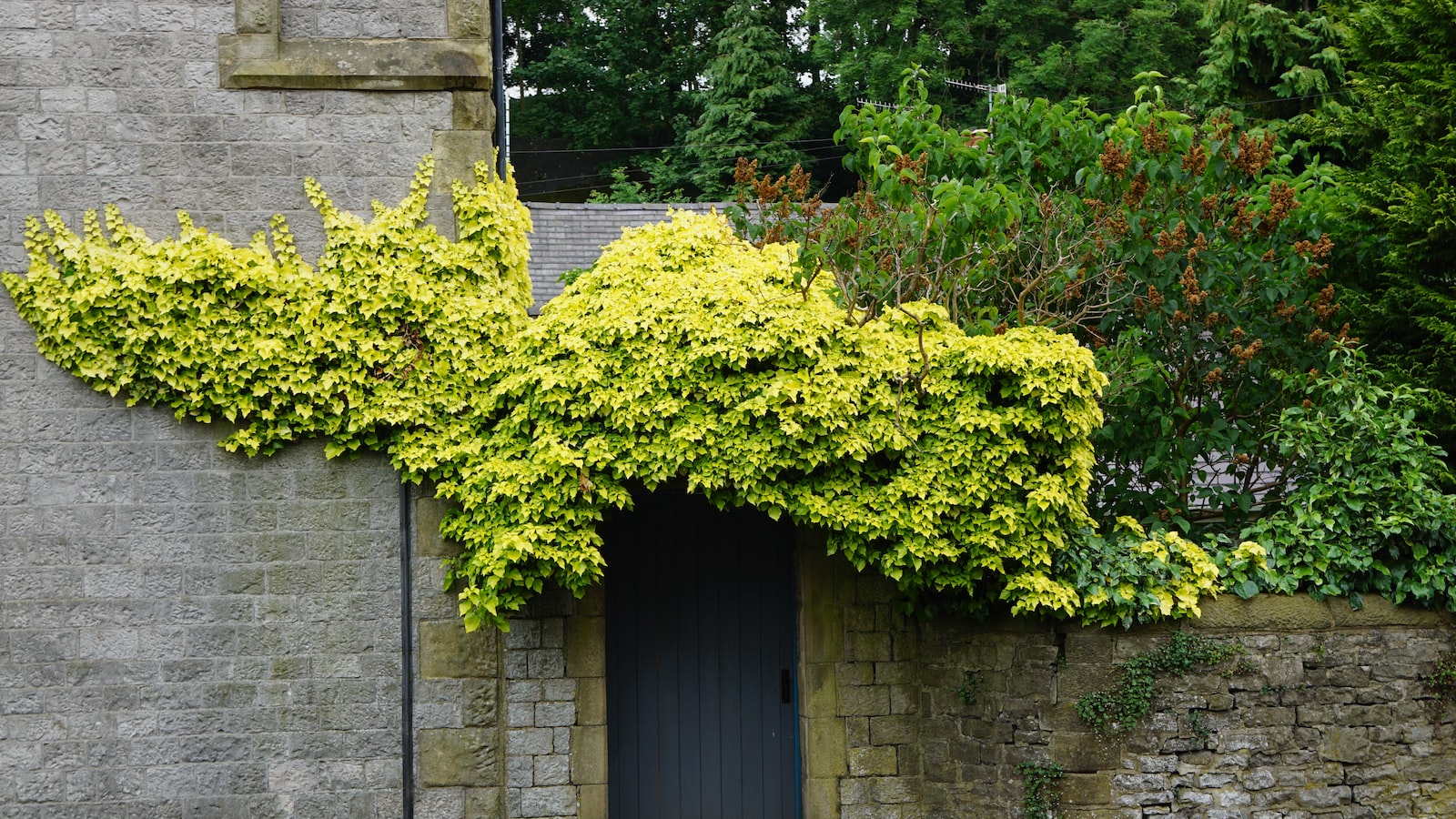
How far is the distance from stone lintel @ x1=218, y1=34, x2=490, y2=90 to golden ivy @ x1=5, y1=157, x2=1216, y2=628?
0.48 m

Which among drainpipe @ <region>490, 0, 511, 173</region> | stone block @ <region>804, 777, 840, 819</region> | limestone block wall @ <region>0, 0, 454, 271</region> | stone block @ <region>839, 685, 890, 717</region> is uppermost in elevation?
drainpipe @ <region>490, 0, 511, 173</region>

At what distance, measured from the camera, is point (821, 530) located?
22.1ft

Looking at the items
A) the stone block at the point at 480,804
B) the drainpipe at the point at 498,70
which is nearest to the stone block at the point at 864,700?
the stone block at the point at 480,804

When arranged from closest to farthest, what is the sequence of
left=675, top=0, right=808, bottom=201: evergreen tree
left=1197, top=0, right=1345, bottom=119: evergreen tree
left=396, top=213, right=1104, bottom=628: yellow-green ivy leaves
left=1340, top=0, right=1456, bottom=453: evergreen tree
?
left=396, top=213, right=1104, bottom=628: yellow-green ivy leaves → left=1340, top=0, right=1456, bottom=453: evergreen tree → left=1197, top=0, right=1345, bottom=119: evergreen tree → left=675, top=0, right=808, bottom=201: evergreen tree

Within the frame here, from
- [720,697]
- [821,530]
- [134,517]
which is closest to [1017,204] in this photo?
[821,530]

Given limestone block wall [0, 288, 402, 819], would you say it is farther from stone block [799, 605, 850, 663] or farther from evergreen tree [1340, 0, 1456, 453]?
evergreen tree [1340, 0, 1456, 453]

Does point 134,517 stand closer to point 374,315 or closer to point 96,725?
point 96,725

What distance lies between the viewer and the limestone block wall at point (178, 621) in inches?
234

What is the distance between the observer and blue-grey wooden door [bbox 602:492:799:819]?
6938 mm

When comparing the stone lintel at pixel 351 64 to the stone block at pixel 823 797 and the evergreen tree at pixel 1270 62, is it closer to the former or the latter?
the stone block at pixel 823 797

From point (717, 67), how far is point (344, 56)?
59.0 ft

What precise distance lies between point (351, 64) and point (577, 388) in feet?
6.57

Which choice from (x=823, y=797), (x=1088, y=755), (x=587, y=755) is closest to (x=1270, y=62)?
(x=1088, y=755)

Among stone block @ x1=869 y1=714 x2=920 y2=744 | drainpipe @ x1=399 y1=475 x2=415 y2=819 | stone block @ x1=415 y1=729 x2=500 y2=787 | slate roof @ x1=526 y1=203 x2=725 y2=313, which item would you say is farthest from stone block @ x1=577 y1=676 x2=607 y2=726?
slate roof @ x1=526 y1=203 x2=725 y2=313
